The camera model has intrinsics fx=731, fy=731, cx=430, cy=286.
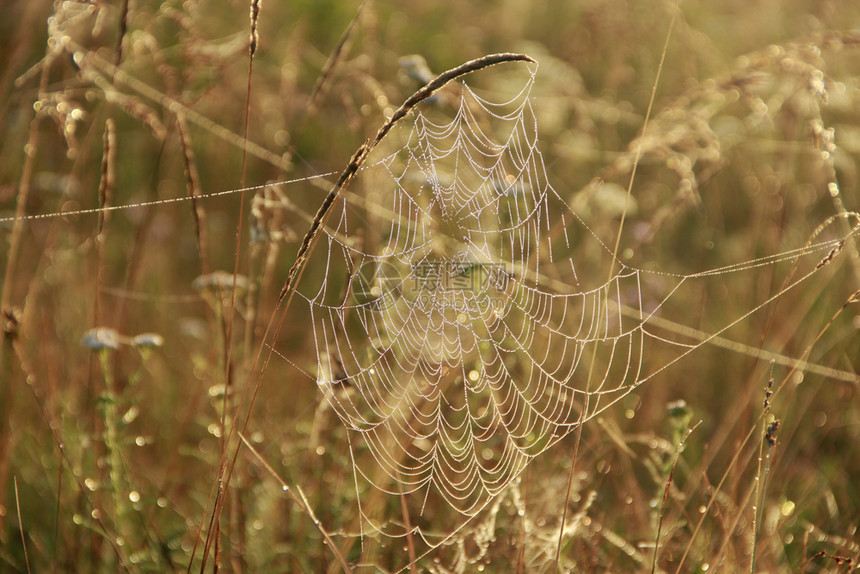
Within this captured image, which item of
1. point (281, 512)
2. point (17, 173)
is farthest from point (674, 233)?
point (17, 173)

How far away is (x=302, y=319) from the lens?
11.5 ft

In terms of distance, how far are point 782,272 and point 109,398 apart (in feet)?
8.89

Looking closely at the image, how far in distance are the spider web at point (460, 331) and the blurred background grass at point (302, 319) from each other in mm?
123

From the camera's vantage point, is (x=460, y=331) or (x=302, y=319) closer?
(x=460, y=331)

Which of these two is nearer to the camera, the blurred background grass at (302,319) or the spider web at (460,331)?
the blurred background grass at (302,319)

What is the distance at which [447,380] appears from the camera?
2203 millimetres

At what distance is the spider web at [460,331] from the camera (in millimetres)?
1938

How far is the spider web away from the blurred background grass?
0.12 m

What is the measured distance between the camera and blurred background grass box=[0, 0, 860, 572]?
182 cm

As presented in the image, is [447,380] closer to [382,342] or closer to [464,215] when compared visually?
[382,342]

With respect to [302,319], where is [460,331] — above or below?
above

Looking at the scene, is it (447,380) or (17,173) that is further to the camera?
(17,173)

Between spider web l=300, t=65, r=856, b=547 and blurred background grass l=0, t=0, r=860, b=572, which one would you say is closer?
blurred background grass l=0, t=0, r=860, b=572

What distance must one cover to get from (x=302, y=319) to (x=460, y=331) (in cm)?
98
